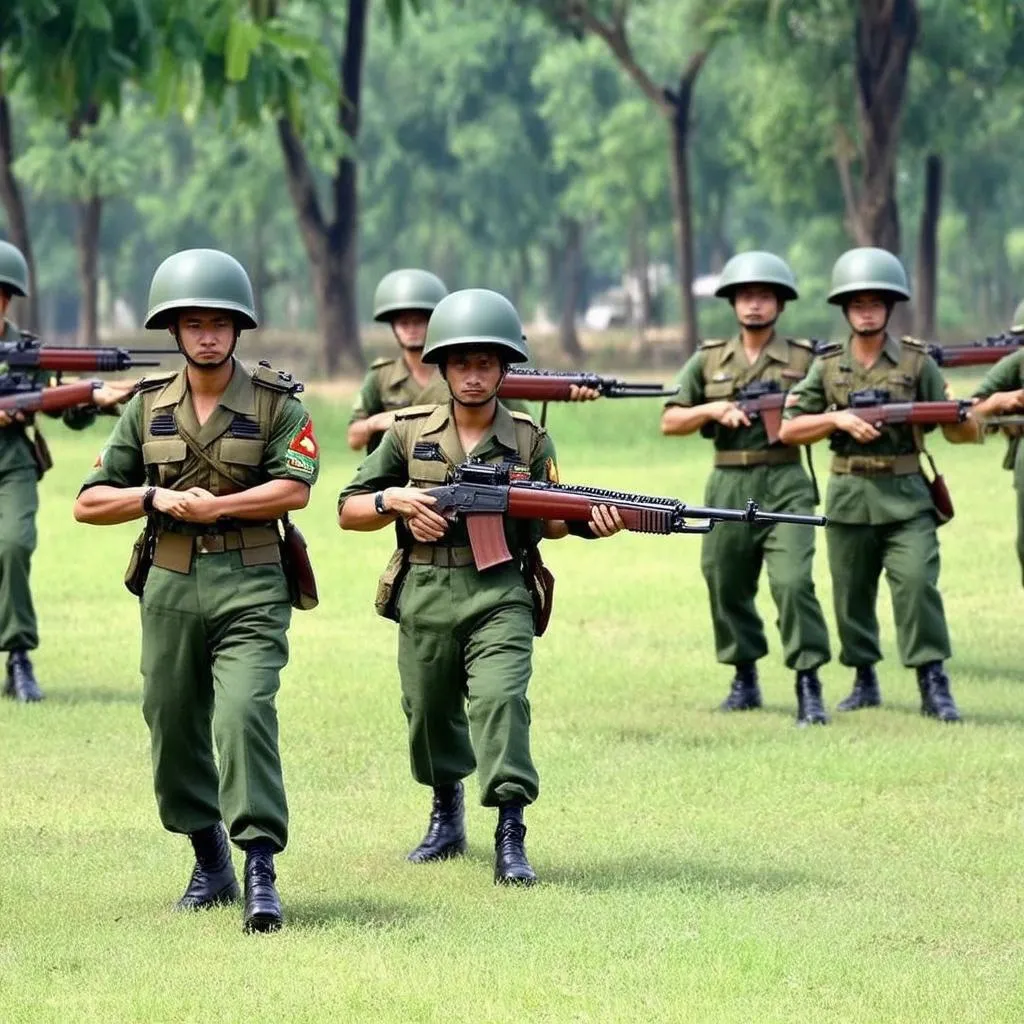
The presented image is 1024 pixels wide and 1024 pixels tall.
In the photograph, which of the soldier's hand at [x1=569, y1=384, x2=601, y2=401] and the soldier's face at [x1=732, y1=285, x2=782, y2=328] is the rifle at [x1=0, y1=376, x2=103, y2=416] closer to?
the soldier's hand at [x1=569, y1=384, x2=601, y2=401]

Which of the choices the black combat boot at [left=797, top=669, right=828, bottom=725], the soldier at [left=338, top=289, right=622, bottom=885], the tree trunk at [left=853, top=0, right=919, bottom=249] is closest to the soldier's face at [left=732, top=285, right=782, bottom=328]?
the black combat boot at [left=797, top=669, right=828, bottom=725]

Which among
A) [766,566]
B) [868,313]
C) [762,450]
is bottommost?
[766,566]

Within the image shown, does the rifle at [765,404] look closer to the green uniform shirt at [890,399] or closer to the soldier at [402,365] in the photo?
the green uniform shirt at [890,399]

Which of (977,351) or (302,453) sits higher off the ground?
(977,351)

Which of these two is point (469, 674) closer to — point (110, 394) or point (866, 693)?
point (110, 394)

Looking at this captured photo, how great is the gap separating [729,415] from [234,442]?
4.87 meters

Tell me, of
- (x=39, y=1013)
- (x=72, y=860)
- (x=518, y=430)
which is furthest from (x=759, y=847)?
(x=39, y=1013)

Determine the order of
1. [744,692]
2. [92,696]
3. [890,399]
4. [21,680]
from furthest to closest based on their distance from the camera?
[92,696] → [21,680] → [744,692] → [890,399]

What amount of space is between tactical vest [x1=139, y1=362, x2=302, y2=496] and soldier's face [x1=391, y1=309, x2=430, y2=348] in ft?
16.2

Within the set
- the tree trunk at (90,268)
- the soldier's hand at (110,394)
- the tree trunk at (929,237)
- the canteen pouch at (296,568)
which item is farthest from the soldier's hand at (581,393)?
the tree trunk at (90,268)

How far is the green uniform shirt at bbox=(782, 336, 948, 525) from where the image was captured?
12672 millimetres

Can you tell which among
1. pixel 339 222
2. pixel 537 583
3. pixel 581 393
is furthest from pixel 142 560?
pixel 339 222

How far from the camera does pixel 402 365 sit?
13406 millimetres

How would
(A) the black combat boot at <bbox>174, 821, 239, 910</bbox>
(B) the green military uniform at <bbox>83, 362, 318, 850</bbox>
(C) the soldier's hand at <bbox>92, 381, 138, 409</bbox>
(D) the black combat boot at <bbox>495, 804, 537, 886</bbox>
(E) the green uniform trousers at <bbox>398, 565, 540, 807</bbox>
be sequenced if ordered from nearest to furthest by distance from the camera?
(B) the green military uniform at <bbox>83, 362, 318, 850</bbox> → (A) the black combat boot at <bbox>174, 821, 239, 910</bbox> → (E) the green uniform trousers at <bbox>398, 565, 540, 807</bbox> → (D) the black combat boot at <bbox>495, 804, 537, 886</bbox> → (C) the soldier's hand at <bbox>92, 381, 138, 409</bbox>
